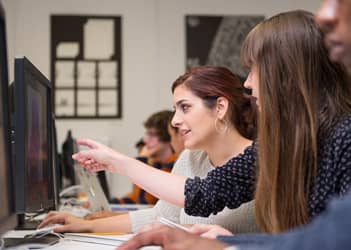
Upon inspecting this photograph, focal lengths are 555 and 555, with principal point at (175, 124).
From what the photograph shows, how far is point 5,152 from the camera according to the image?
1.06 m

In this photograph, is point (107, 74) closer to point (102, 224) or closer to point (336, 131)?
point (102, 224)

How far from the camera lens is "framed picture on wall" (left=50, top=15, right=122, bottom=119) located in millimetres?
4781

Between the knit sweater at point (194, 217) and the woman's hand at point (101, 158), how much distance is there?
0.28m

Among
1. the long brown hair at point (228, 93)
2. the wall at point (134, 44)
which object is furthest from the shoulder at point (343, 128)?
the wall at point (134, 44)

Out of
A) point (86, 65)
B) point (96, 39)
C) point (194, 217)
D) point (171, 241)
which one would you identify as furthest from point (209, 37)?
point (171, 241)

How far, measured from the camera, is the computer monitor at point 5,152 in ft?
3.38

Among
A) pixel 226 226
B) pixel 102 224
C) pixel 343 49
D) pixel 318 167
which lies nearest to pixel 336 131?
pixel 318 167

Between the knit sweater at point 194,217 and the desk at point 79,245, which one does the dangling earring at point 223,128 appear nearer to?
the knit sweater at point 194,217

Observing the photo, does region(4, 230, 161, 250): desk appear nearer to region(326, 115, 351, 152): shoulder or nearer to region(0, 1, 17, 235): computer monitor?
region(0, 1, 17, 235): computer monitor

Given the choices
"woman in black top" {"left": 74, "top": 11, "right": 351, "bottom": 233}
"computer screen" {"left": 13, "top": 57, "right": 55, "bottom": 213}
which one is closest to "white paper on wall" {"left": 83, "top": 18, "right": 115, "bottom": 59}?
"computer screen" {"left": 13, "top": 57, "right": 55, "bottom": 213}

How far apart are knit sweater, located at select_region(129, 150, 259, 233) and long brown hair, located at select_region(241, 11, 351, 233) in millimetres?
490

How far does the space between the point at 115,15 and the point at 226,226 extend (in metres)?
3.36

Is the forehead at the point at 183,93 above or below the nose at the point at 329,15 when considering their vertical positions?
below

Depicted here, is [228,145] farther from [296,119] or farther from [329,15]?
[329,15]
